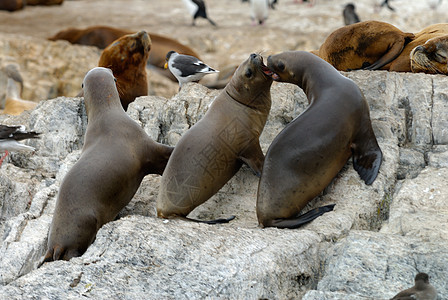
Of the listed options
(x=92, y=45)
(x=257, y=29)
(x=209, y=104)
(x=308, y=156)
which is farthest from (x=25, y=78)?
(x=308, y=156)

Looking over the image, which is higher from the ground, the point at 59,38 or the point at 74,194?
the point at 74,194

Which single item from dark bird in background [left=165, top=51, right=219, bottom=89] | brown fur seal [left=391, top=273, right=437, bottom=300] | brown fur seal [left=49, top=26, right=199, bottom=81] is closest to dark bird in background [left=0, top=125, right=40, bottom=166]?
dark bird in background [left=165, top=51, right=219, bottom=89]

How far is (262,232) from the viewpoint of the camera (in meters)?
4.96

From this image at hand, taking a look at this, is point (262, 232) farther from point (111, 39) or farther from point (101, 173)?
point (111, 39)

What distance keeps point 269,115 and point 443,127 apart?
149 centimetres

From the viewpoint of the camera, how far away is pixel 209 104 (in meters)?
6.62

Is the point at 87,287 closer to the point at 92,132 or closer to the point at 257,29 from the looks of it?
the point at 92,132

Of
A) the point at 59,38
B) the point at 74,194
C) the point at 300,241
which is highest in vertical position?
the point at 300,241

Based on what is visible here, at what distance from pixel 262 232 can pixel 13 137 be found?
3104 mm

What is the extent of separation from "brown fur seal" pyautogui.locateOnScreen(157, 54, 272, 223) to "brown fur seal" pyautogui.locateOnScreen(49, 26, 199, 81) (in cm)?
649

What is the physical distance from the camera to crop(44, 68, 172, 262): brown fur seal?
545 centimetres

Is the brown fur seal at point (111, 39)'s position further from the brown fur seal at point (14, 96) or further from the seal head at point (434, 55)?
the seal head at point (434, 55)

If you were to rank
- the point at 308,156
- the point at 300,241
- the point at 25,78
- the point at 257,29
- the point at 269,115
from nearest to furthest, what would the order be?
1. the point at 300,241
2. the point at 308,156
3. the point at 269,115
4. the point at 25,78
5. the point at 257,29

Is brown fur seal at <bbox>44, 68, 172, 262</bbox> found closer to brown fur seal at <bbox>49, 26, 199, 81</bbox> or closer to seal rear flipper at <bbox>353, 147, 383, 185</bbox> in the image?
seal rear flipper at <bbox>353, 147, 383, 185</bbox>
